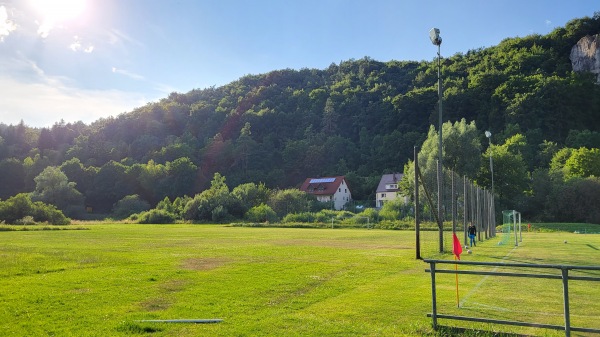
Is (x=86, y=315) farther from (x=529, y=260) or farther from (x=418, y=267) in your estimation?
(x=529, y=260)

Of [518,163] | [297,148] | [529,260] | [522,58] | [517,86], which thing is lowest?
[529,260]

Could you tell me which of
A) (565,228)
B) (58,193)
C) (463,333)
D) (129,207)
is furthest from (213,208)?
(463,333)

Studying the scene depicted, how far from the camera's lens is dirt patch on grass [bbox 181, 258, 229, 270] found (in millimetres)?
17141

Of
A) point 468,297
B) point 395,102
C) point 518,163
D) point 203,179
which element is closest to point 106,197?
point 203,179

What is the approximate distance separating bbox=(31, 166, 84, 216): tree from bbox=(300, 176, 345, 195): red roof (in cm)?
5219

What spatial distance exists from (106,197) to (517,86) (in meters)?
106

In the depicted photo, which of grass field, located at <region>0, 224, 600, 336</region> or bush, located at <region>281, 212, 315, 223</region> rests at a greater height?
bush, located at <region>281, 212, 315, 223</region>

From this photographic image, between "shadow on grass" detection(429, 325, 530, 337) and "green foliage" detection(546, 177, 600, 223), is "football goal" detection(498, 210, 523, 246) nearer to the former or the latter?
"shadow on grass" detection(429, 325, 530, 337)

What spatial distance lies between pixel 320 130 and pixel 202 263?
386ft

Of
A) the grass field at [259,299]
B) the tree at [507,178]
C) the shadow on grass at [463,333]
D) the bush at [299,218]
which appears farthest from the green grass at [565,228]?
the shadow on grass at [463,333]

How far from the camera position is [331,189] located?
10494 centimetres

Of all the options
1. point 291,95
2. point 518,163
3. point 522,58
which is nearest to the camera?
point 518,163

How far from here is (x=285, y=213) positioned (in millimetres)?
75562

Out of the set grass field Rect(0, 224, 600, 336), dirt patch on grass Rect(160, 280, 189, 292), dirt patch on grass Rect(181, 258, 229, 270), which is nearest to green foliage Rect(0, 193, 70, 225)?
grass field Rect(0, 224, 600, 336)
